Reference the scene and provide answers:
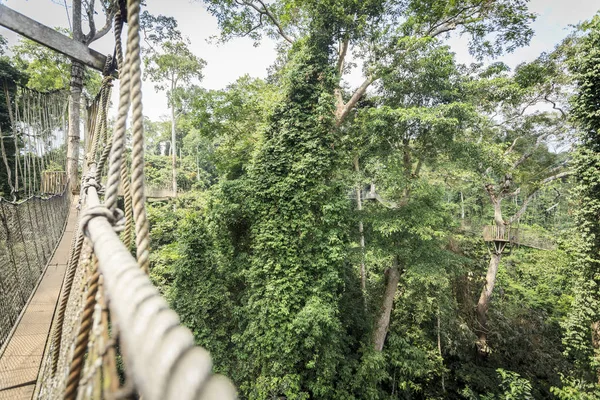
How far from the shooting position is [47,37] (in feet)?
8.64

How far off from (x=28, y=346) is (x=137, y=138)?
7.17 feet

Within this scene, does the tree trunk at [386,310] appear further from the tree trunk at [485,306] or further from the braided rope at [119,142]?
the braided rope at [119,142]

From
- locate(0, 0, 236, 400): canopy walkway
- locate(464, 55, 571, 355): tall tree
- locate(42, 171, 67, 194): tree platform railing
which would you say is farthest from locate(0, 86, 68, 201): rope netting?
locate(464, 55, 571, 355): tall tree

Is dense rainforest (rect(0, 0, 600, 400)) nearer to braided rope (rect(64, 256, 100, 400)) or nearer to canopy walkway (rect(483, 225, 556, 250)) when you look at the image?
canopy walkway (rect(483, 225, 556, 250))

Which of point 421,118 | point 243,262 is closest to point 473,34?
point 421,118

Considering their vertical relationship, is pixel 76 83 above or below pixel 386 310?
above

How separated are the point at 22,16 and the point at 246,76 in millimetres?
5155

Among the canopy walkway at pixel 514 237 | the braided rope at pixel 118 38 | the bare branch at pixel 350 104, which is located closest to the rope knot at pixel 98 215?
the braided rope at pixel 118 38

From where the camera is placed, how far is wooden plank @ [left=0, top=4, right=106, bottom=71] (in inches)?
98.7

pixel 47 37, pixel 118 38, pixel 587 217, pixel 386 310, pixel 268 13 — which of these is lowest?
pixel 386 310

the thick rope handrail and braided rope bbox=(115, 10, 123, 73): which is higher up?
braided rope bbox=(115, 10, 123, 73)

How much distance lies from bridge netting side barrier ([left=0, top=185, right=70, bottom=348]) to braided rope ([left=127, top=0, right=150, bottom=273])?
2.57m

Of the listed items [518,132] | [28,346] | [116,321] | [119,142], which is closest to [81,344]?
[116,321]

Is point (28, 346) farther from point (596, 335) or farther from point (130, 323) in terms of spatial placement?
point (596, 335)
